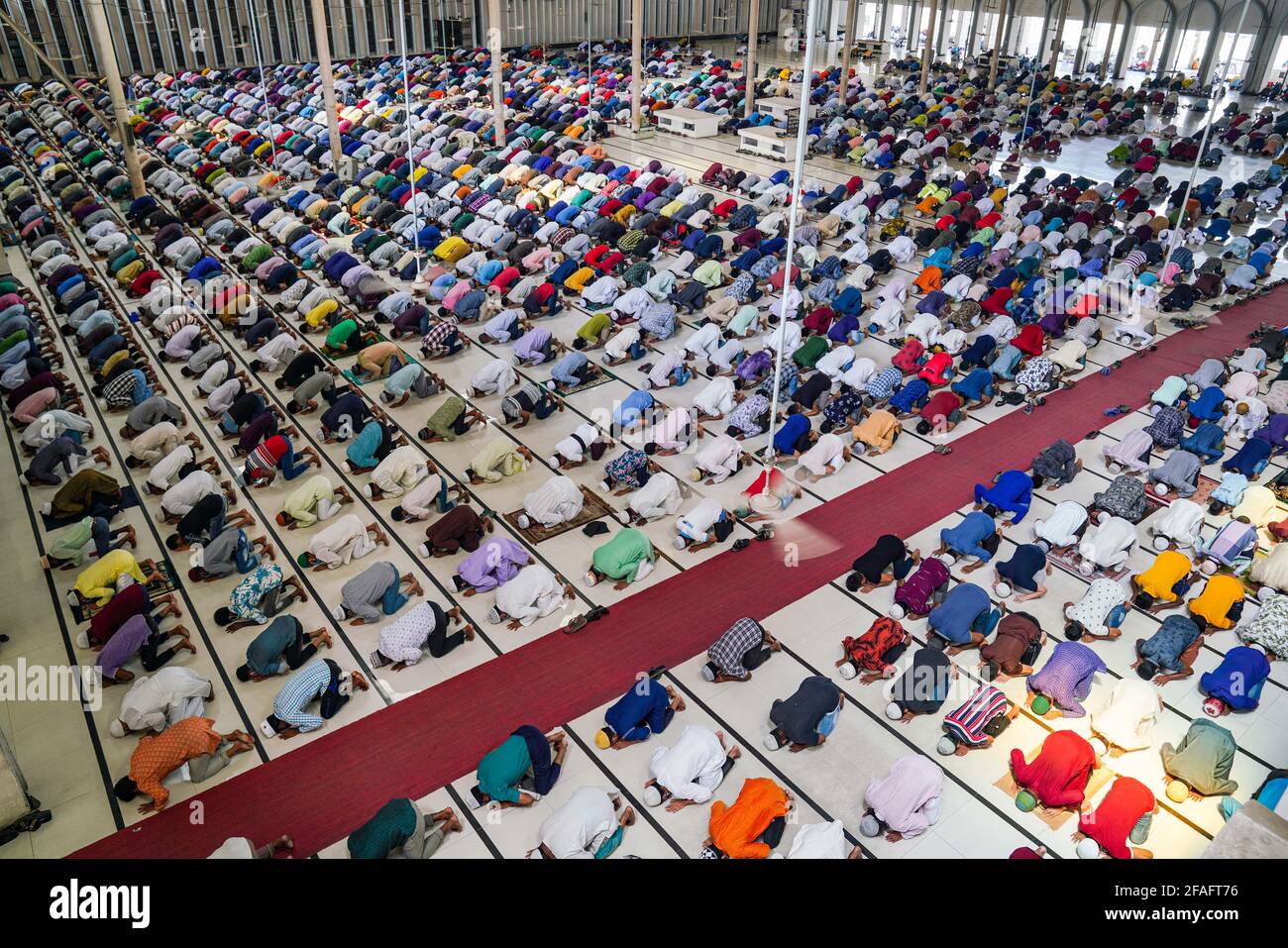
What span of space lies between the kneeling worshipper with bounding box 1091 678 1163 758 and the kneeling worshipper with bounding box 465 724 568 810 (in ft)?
16.6

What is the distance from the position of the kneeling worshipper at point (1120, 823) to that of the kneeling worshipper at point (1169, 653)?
1.81 meters

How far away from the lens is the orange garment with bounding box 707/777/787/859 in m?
7.30

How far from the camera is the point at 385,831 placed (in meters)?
7.18

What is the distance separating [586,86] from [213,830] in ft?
107

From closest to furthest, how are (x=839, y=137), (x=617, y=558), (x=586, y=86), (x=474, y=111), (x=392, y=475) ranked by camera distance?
(x=617, y=558) < (x=392, y=475) < (x=839, y=137) < (x=474, y=111) < (x=586, y=86)

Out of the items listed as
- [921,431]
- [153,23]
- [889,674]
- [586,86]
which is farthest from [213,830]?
[153,23]

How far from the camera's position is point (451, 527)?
10.7 metres

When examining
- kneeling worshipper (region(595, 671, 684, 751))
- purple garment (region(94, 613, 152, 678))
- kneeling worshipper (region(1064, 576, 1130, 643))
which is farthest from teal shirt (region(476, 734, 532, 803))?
kneeling worshipper (region(1064, 576, 1130, 643))

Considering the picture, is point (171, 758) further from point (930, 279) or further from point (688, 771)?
point (930, 279)

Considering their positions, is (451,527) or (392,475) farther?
(392,475)

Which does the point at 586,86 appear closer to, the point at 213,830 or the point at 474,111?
the point at 474,111

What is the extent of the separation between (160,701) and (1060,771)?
315 inches

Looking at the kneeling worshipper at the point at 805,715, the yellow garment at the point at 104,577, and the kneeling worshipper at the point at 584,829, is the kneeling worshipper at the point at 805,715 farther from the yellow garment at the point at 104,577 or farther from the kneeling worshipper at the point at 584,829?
the yellow garment at the point at 104,577
